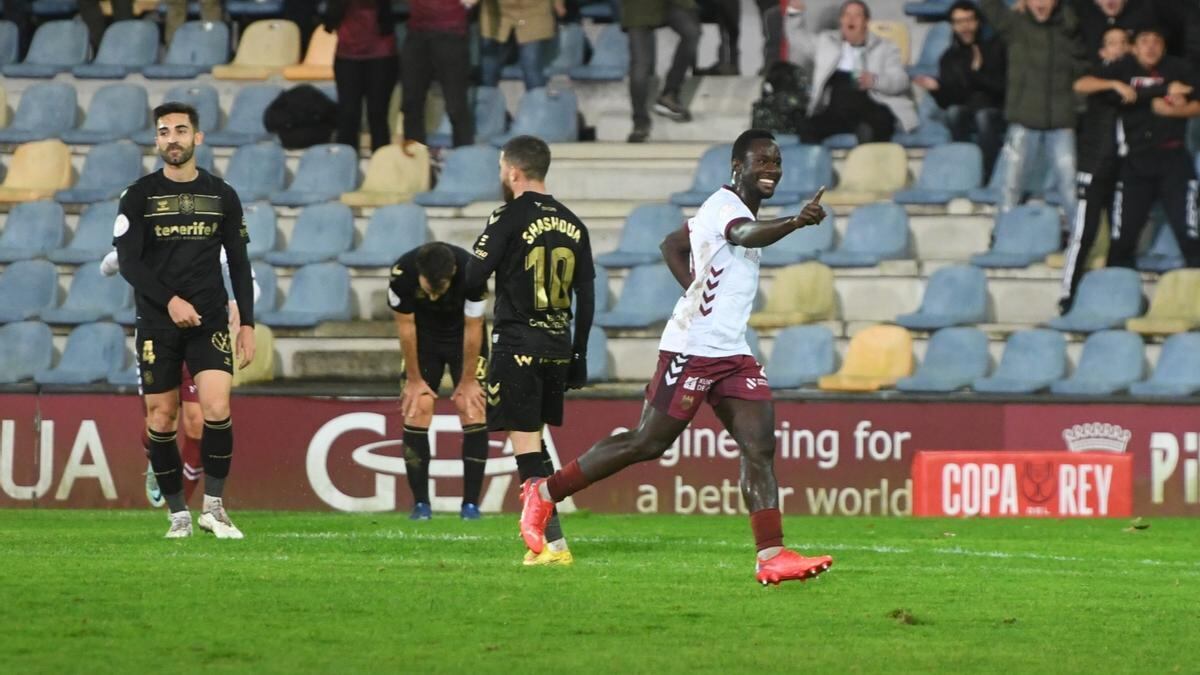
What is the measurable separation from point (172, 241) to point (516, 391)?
204 cm

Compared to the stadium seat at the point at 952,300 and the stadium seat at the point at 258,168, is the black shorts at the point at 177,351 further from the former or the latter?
the stadium seat at the point at 258,168

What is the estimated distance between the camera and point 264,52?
20891 millimetres

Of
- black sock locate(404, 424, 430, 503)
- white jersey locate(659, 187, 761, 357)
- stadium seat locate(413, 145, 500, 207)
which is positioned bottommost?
black sock locate(404, 424, 430, 503)

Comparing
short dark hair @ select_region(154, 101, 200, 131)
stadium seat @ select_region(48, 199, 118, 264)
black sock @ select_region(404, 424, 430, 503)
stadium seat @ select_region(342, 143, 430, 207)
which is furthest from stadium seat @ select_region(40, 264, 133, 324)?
short dark hair @ select_region(154, 101, 200, 131)

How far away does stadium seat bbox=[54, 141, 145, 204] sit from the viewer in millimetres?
19172

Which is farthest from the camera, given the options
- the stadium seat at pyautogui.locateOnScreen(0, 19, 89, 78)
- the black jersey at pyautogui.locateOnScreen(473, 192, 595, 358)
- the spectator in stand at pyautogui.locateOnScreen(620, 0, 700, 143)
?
the stadium seat at pyautogui.locateOnScreen(0, 19, 89, 78)

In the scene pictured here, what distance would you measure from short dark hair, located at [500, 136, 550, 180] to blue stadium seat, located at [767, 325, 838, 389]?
6.80 m

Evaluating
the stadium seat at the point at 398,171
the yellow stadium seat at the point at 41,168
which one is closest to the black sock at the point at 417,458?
the stadium seat at the point at 398,171

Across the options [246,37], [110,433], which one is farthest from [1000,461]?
[246,37]

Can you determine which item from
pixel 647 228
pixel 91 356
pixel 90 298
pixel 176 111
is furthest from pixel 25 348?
pixel 176 111

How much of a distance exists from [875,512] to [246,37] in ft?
30.6

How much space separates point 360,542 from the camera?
1073 cm

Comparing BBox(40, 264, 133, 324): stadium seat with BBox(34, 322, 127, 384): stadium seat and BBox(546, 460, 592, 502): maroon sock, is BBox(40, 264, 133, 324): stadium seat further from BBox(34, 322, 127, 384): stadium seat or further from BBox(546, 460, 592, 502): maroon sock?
BBox(546, 460, 592, 502): maroon sock

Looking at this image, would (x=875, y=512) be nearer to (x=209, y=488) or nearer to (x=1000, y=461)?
(x=1000, y=461)
